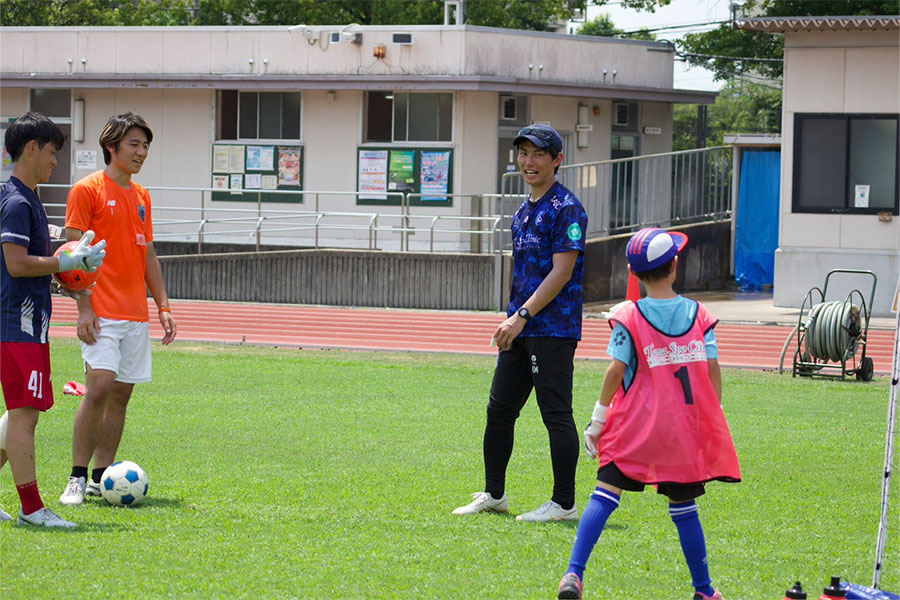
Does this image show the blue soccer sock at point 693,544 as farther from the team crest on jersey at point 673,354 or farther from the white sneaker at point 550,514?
the white sneaker at point 550,514

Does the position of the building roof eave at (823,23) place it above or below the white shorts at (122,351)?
above

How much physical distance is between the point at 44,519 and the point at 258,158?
2288 cm

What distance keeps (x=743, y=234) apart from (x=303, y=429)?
720 inches

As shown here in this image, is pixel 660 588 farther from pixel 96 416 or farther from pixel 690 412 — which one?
pixel 96 416

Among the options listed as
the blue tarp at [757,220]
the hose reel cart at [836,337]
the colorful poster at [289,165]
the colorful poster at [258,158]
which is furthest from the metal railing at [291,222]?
the hose reel cart at [836,337]

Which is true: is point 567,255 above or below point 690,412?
above

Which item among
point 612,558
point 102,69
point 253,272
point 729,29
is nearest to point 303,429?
point 612,558

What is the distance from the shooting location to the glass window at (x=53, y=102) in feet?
99.6

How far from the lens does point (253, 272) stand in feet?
78.1

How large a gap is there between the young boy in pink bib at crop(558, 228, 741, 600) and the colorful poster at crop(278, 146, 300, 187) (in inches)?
925

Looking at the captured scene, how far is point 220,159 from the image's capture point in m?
28.9

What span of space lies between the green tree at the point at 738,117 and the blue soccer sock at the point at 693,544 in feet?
151

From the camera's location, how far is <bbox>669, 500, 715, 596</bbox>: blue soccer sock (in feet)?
16.8

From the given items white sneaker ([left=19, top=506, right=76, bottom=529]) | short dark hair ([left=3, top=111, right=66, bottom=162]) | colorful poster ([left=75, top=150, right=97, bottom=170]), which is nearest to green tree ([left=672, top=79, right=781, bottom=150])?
colorful poster ([left=75, top=150, right=97, bottom=170])
